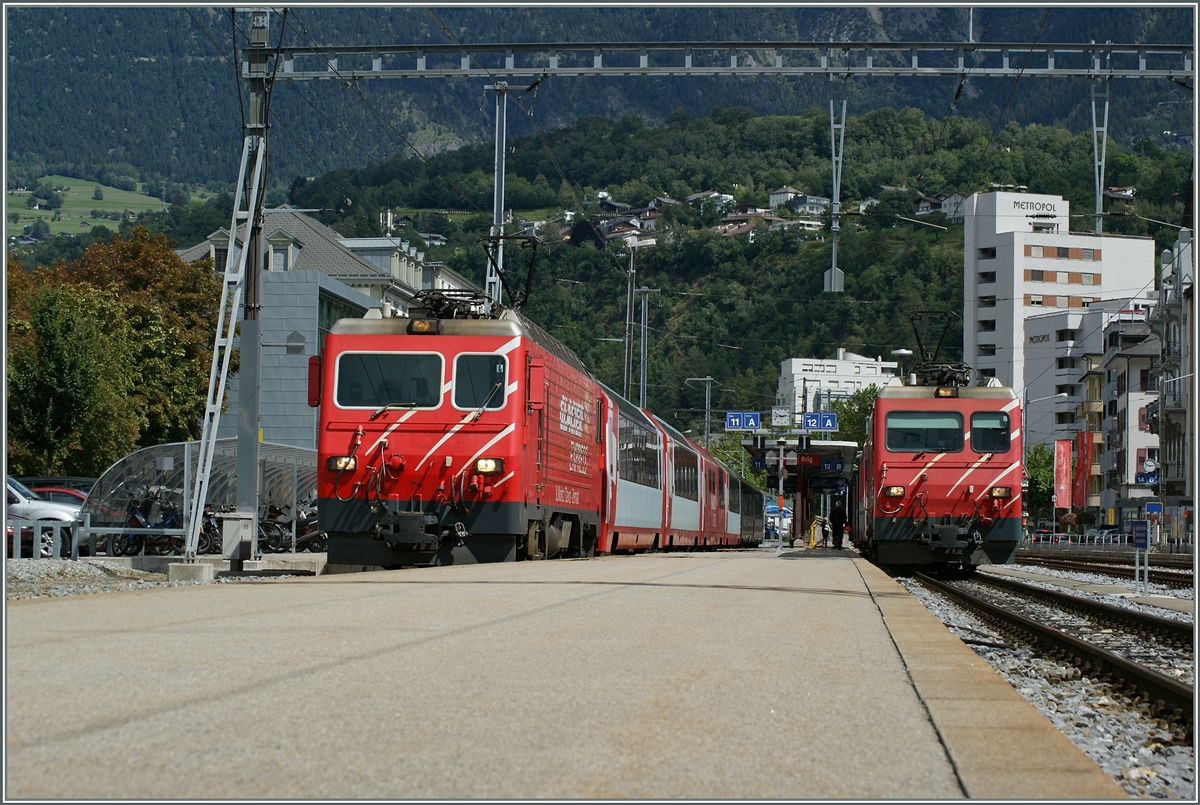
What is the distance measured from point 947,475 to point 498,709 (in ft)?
61.2

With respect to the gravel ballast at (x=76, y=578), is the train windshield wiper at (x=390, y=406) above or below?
above

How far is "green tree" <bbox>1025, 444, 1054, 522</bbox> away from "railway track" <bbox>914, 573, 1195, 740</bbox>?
7818cm

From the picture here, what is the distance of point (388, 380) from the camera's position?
681 inches

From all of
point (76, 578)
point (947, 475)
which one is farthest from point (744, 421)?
point (76, 578)

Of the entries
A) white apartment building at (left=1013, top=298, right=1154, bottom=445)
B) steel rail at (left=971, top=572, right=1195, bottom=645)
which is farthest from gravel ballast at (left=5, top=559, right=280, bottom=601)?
white apartment building at (left=1013, top=298, right=1154, bottom=445)

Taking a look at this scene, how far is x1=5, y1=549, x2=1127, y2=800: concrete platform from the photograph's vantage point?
4098 millimetres

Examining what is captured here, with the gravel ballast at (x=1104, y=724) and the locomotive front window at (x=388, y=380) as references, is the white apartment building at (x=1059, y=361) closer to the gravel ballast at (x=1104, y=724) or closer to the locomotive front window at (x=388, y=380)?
the locomotive front window at (x=388, y=380)

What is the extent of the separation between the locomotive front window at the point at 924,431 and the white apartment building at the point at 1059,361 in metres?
80.8

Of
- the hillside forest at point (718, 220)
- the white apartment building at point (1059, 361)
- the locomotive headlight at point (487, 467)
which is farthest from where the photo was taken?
the white apartment building at point (1059, 361)

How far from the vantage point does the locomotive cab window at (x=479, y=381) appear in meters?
17.2

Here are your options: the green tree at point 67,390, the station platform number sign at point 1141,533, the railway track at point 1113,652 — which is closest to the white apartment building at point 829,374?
the green tree at point 67,390

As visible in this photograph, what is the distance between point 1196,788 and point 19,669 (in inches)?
192

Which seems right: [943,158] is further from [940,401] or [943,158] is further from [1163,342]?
[940,401]

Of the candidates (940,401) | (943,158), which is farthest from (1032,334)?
(940,401)
